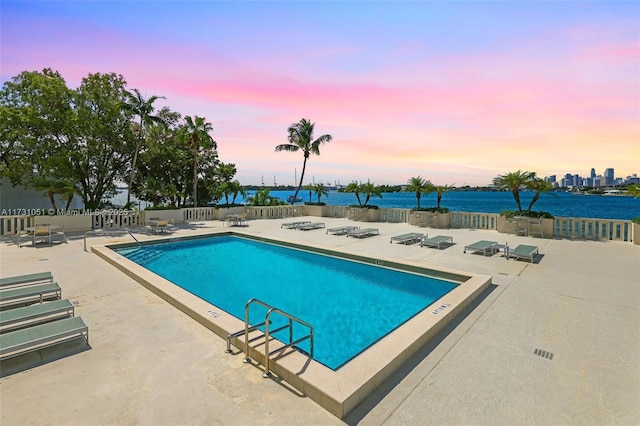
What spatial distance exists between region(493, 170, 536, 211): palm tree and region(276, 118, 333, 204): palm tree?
14.2 metres

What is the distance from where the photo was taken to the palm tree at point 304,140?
2489 cm

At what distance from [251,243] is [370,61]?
8053 millimetres

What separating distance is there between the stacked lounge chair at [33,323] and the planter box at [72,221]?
9.48m

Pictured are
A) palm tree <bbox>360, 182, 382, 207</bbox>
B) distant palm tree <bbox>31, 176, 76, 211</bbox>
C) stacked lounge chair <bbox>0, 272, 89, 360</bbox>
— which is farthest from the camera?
palm tree <bbox>360, 182, 382, 207</bbox>

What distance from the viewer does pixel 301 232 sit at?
14.0m

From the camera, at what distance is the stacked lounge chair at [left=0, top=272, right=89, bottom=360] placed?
11.8 feet

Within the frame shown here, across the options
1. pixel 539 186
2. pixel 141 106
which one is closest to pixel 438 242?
pixel 539 186

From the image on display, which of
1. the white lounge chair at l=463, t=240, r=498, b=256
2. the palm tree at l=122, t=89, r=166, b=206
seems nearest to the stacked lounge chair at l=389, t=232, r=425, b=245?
the white lounge chair at l=463, t=240, r=498, b=256

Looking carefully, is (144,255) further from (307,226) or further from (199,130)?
(199,130)

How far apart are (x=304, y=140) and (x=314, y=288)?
19.2 m

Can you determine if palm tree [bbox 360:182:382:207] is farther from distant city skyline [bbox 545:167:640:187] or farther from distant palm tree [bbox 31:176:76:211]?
distant city skyline [bbox 545:167:640:187]

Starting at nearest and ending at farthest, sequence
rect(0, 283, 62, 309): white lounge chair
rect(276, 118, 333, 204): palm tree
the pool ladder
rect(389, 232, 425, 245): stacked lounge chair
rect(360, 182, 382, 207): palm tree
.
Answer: the pool ladder < rect(0, 283, 62, 309): white lounge chair < rect(389, 232, 425, 245): stacked lounge chair < rect(360, 182, 382, 207): palm tree < rect(276, 118, 333, 204): palm tree

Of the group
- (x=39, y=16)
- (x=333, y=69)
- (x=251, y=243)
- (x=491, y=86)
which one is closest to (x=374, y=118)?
(x=333, y=69)

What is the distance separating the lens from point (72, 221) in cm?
1398
